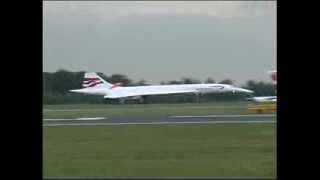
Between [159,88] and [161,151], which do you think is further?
[161,151]

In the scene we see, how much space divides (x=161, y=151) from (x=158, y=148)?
0.71 feet

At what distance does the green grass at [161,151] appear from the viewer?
2.68m

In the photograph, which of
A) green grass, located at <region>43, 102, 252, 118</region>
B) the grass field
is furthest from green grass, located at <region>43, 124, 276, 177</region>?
green grass, located at <region>43, 102, 252, 118</region>

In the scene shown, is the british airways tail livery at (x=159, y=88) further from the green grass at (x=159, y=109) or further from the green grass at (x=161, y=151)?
the green grass at (x=161, y=151)

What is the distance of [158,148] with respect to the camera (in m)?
4.23

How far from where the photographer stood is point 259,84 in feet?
8.50

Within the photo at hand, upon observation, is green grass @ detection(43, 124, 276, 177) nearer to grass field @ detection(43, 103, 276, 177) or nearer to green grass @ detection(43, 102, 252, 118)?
grass field @ detection(43, 103, 276, 177)

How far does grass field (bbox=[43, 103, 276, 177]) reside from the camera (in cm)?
265

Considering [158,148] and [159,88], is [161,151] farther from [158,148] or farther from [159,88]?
[159,88]

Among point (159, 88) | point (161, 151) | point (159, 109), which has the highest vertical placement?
point (159, 88)

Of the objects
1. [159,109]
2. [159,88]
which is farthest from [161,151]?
[159,109]
